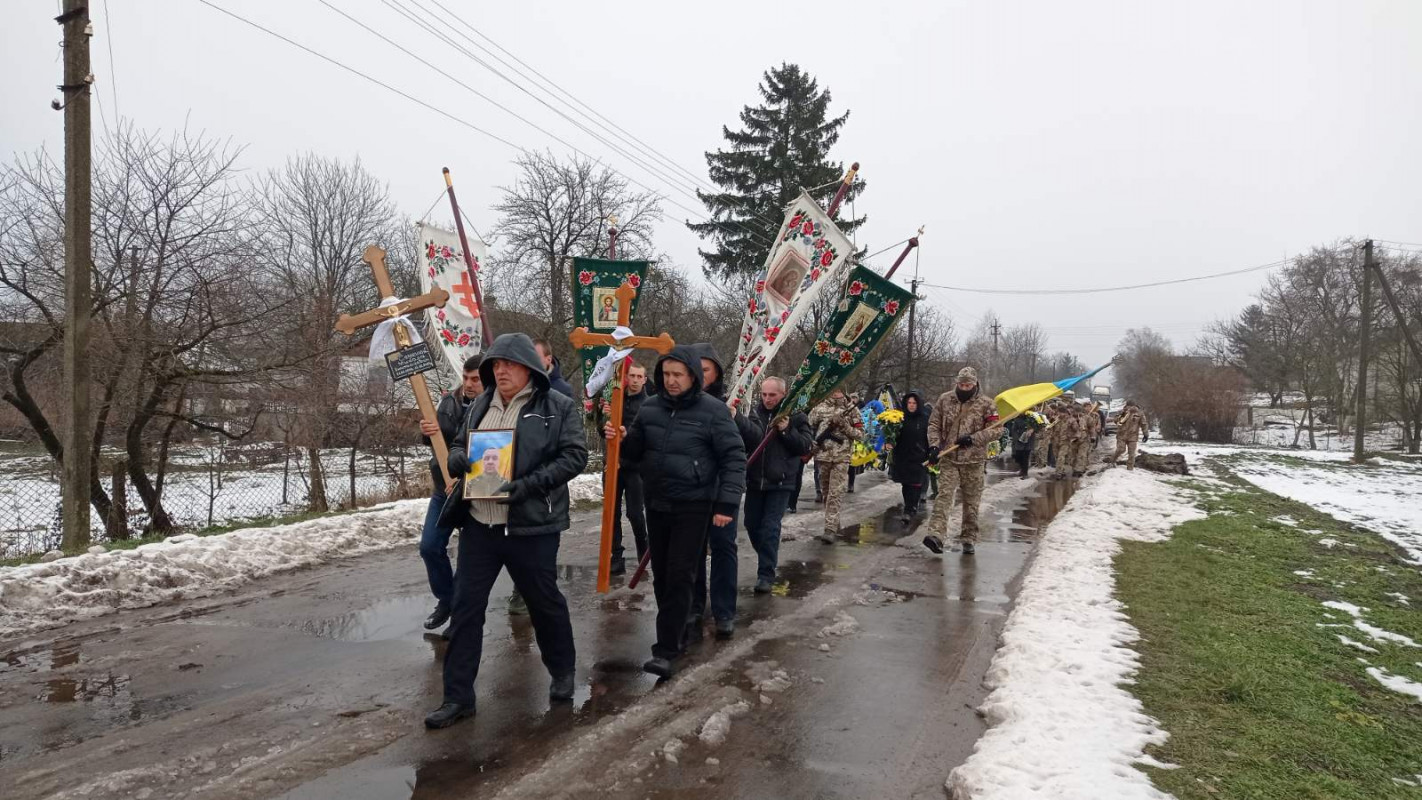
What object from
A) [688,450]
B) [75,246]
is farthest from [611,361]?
[75,246]

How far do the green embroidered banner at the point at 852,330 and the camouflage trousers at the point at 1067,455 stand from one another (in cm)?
1319

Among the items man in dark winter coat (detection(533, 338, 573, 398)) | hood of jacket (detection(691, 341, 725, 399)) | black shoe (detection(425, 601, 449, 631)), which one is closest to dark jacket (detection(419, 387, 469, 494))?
man in dark winter coat (detection(533, 338, 573, 398))

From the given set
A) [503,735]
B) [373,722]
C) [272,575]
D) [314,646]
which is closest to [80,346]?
[272,575]

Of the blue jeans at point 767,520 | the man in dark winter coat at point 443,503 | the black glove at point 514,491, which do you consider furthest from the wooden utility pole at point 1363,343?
the black glove at point 514,491

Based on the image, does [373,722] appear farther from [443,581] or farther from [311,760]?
[443,581]

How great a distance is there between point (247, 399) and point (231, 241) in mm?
2594

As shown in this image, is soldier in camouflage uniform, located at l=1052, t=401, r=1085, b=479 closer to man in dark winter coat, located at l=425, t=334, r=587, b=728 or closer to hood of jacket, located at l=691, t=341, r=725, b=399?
hood of jacket, located at l=691, t=341, r=725, b=399

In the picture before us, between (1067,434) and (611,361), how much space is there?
1574cm

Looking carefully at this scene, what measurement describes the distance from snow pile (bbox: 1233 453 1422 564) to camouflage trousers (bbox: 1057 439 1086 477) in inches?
149

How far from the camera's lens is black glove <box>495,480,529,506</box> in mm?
3906

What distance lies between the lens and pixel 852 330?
691cm

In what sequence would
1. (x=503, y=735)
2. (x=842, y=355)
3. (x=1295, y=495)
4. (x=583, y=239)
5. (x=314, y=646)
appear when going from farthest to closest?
(x=583, y=239), (x=1295, y=495), (x=842, y=355), (x=314, y=646), (x=503, y=735)

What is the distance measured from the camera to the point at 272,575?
22.9ft

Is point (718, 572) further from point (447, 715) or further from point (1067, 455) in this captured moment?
point (1067, 455)
